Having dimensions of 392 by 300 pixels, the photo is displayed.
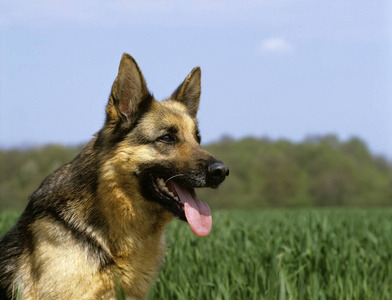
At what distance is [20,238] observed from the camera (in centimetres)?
381

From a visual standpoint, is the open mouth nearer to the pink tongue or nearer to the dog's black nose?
the pink tongue

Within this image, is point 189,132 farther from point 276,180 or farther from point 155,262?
point 276,180

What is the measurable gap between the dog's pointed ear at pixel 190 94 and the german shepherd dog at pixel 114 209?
2.26 ft

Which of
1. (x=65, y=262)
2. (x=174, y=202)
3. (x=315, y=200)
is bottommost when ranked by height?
(x=315, y=200)

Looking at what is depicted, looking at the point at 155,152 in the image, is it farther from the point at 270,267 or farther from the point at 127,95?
the point at 270,267

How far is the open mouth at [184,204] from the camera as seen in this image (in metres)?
3.77

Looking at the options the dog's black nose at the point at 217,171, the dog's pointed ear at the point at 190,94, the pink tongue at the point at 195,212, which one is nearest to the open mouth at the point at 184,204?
the pink tongue at the point at 195,212

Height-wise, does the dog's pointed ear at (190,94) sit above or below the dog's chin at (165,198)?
above

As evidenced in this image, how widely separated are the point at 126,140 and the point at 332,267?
293 centimetres

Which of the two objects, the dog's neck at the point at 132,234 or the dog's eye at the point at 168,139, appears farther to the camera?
the dog's eye at the point at 168,139

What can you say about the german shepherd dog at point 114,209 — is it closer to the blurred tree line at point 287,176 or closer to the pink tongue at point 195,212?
the pink tongue at point 195,212

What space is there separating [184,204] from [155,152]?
57cm

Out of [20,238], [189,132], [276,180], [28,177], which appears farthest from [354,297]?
[276,180]

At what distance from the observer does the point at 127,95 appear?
4129mm
